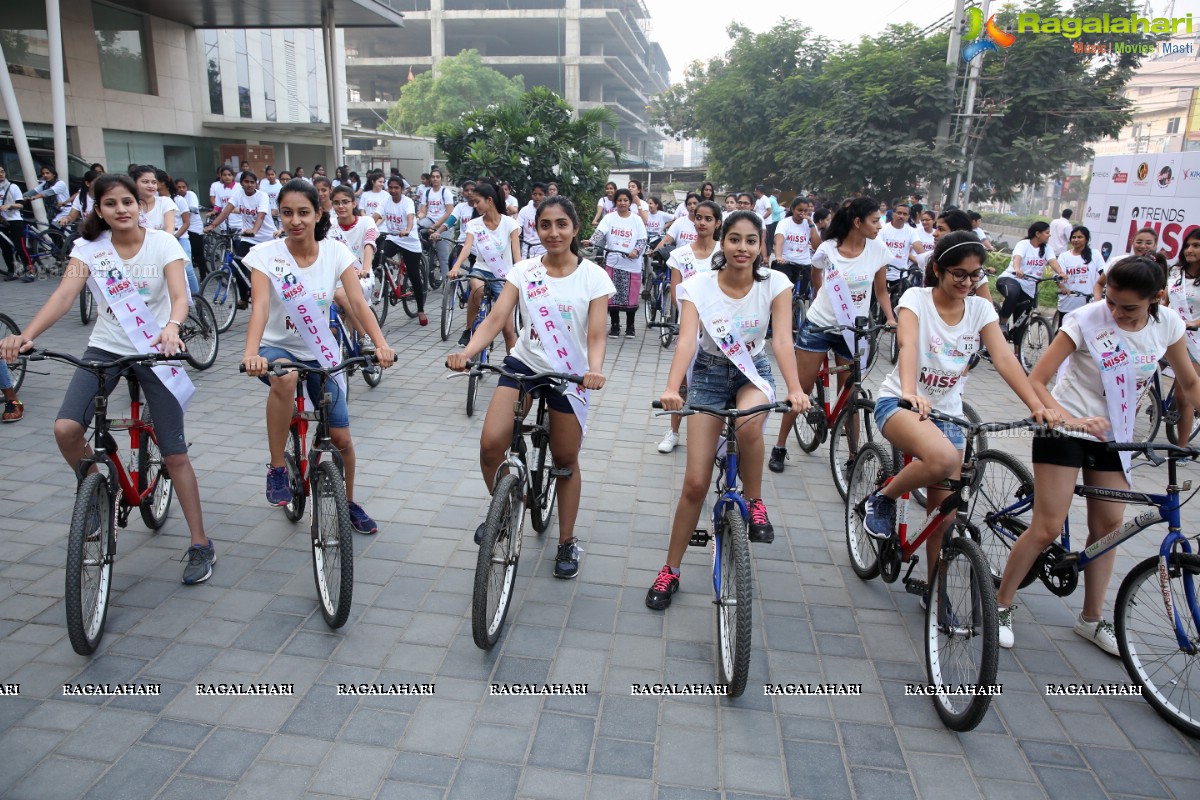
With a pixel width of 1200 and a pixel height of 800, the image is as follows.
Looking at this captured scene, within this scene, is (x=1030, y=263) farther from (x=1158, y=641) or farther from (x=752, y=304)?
(x=752, y=304)

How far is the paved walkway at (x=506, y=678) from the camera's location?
110 inches

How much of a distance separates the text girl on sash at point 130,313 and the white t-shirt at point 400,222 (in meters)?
6.40

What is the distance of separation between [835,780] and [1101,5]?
25690mm

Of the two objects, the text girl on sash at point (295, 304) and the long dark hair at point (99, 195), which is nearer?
the long dark hair at point (99, 195)

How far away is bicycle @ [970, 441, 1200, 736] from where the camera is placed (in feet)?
10.1

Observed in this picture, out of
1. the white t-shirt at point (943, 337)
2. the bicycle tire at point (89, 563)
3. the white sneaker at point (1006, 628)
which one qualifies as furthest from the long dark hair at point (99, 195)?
the white sneaker at point (1006, 628)

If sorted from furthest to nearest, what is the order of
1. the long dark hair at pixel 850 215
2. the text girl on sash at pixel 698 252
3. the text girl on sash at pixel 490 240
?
the text girl on sash at pixel 490 240
the text girl on sash at pixel 698 252
the long dark hair at pixel 850 215

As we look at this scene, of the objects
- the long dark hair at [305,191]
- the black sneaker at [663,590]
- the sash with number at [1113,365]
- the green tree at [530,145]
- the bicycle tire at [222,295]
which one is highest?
the green tree at [530,145]

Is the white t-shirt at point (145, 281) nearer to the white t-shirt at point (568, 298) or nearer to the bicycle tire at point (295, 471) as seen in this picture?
the bicycle tire at point (295, 471)

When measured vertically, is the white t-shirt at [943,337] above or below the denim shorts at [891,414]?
Result: above

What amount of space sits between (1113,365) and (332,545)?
3375 mm

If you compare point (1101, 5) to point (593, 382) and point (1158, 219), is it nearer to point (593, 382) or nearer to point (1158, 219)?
point (1158, 219)

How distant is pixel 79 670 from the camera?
326 cm

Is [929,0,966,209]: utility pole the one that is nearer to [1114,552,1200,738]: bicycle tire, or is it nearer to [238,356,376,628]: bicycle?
[1114,552,1200,738]: bicycle tire
